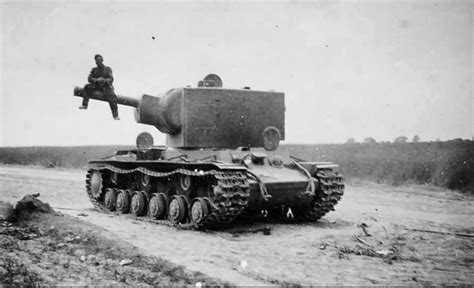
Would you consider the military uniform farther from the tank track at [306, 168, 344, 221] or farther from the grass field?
the grass field

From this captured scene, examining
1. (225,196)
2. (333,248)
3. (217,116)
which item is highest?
(217,116)

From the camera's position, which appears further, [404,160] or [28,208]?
[404,160]

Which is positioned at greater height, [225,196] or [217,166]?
[217,166]

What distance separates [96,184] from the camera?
13.9 metres

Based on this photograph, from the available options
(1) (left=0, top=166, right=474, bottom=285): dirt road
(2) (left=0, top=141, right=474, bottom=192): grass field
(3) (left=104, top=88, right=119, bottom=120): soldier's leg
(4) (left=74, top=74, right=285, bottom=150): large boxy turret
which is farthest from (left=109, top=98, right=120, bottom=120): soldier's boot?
(2) (left=0, top=141, right=474, bottom=192): grass field

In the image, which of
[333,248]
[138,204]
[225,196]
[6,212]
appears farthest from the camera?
[138,204]

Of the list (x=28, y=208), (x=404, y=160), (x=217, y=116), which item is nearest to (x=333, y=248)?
(x=217, y=116)

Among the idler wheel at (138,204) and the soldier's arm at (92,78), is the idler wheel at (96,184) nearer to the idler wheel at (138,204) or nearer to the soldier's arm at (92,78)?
the idler wheel at (138,204)

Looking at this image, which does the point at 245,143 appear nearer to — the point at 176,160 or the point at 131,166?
the point at 176,160

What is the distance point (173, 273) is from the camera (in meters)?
6.29

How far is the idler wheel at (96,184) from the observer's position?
45.1 ft

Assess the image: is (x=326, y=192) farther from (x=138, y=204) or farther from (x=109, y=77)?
(x=109, y=77)

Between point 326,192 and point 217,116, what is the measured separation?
281 centimetres

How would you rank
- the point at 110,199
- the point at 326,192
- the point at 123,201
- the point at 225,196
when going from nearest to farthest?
the point at 225,196, the point at 326,192, the point at 123,201, the point at 110,199
